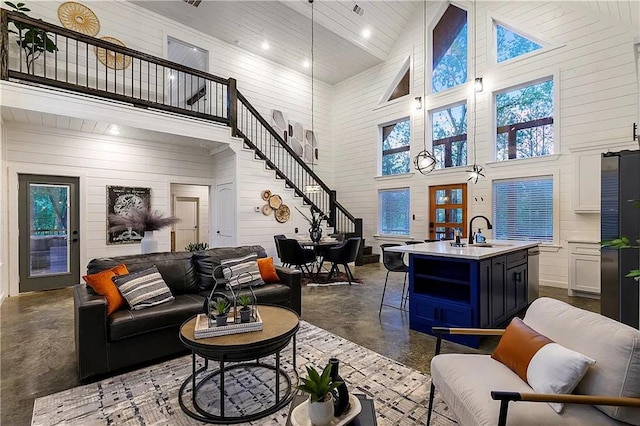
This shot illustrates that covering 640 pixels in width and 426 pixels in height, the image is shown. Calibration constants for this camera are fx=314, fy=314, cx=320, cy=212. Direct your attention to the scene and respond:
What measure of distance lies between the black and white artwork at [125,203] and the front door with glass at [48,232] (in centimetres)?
53

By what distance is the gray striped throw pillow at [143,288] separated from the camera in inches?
113

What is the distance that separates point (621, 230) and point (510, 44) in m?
4.93

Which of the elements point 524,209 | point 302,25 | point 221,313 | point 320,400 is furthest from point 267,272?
point 302,25

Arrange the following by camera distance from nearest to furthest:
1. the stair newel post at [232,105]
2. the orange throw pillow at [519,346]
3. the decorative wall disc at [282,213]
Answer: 1. the orange throw pillow at [519,346]
2. the stair newel post at [232,105]
3. the decorative wall disc at [282,213]

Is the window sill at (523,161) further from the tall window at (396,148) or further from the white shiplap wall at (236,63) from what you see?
the white shiplap wall at (236,63)

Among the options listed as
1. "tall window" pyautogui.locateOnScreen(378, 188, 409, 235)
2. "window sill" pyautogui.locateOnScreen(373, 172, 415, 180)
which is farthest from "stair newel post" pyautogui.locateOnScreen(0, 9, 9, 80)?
"tall window" pyautogui.locateOnScreen(378, 188, 409, 235)

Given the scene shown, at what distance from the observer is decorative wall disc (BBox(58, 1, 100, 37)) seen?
19.0ft

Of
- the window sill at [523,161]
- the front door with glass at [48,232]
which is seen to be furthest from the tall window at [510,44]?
the front door with glass at [48,232]

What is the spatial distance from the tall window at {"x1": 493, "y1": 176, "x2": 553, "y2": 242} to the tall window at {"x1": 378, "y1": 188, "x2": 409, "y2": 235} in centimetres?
221

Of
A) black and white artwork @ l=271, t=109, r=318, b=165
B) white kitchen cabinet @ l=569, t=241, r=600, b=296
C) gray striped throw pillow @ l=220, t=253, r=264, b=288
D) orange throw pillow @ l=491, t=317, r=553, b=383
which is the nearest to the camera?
orange throw pillow @ l=491, t=317, r=553, b=383

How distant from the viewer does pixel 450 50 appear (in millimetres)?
7402

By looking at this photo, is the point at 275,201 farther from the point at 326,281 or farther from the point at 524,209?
the point at 524,209

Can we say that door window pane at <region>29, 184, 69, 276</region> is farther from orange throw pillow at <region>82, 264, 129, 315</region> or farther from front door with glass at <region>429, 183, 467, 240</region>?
front door with glass at <region>429, 183, 467, 240</region>

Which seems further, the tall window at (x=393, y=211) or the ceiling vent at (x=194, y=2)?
the tall window at (x=393, y=211)
